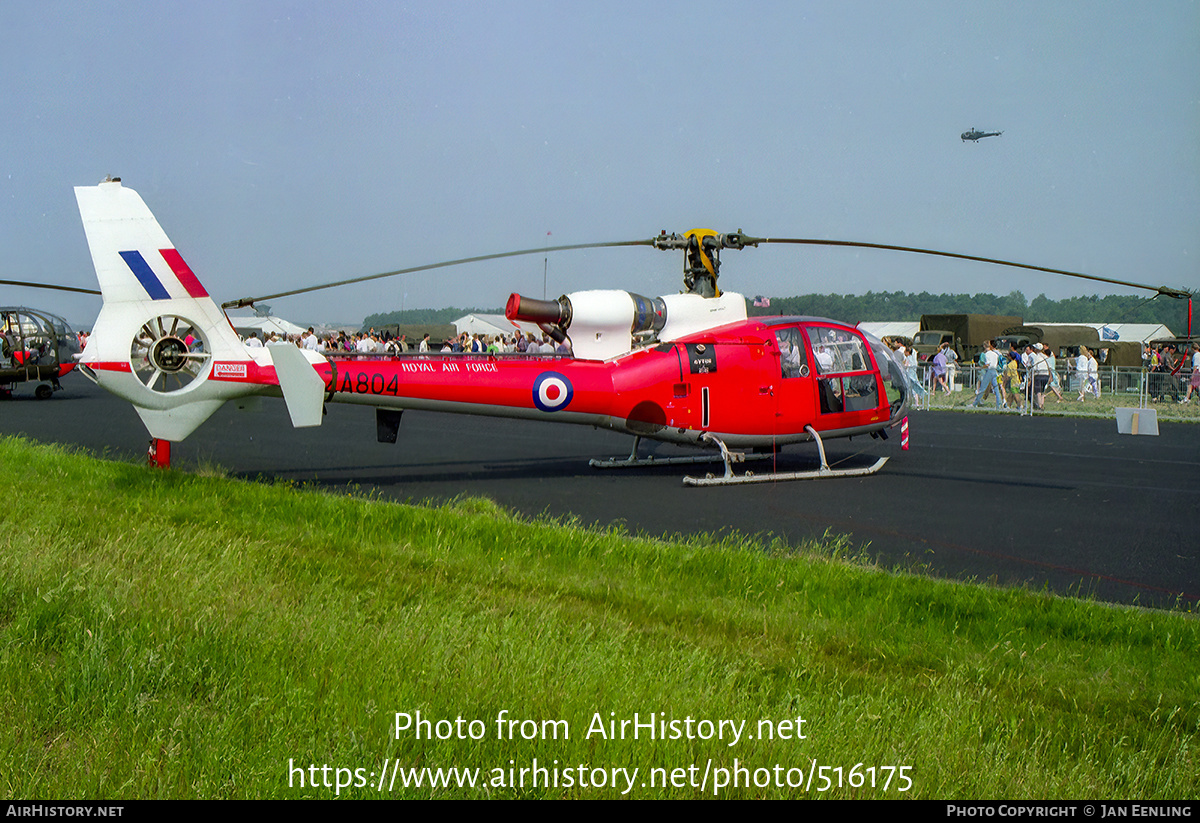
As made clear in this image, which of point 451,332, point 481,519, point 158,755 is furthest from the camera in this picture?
point 451,332

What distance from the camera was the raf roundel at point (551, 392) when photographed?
37.6 ft

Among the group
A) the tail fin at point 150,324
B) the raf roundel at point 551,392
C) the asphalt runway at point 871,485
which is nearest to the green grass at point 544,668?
the asphalt runway at point 871,485

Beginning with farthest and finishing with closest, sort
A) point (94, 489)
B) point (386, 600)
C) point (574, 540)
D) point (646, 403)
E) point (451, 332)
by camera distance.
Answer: point (451, 332) < point (646, 403) < point (94, 489) < point (574, 540) < point (386, 600)

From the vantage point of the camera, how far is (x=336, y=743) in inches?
141

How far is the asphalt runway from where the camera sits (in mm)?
7977

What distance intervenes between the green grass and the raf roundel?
4165 mm

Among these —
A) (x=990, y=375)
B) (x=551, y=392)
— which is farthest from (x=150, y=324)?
(x=990, y=375)

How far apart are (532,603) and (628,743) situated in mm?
2109

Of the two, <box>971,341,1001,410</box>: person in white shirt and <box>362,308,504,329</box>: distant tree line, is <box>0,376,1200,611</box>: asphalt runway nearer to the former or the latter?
<box>971,341,1001,410</box>: person in white shirt

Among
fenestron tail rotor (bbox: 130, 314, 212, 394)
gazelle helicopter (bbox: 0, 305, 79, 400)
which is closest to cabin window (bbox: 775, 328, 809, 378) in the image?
fenestron tail rotor (bbox: 130, 314, 212, 394)

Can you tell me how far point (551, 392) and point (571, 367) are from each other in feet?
1.50

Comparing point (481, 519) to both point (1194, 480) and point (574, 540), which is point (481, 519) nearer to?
point (574, 540)

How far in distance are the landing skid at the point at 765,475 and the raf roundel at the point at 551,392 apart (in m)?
1.90

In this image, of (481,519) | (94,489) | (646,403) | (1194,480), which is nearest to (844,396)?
(646,403)
